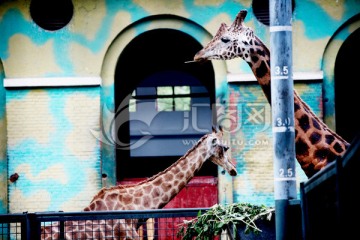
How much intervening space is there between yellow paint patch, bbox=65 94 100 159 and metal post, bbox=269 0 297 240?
997cm

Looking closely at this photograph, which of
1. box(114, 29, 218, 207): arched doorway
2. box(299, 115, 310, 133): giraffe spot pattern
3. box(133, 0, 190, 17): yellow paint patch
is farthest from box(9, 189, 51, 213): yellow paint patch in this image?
box(299, 115, 310, 133): giraffe spot pattern

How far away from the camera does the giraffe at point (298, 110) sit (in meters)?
10.6

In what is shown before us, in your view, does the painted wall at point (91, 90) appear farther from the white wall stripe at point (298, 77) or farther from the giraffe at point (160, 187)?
the giraffe at point (160, 187)

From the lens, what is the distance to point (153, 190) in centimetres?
1335

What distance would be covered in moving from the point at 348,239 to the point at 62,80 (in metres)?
12.5

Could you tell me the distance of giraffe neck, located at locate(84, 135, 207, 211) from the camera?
1291cm

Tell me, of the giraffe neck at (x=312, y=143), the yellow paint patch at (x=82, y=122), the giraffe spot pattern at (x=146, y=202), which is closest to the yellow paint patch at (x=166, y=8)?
the yellow paint patch at (x=82, y=122)

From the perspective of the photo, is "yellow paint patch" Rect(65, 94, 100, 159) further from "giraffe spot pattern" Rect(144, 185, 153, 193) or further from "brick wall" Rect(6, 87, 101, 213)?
"giraffe spot pattern" Rect(144, 185, 153, 193)

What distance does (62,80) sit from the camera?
54.7 ft

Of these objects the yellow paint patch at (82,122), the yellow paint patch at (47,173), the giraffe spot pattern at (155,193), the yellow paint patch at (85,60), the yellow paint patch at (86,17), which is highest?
the yellow paint patch at (86,17)

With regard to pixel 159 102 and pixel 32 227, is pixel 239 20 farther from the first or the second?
pixel 159 102

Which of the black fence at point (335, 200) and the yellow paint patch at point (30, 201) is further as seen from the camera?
the yellow paint patch at point (30, 201)

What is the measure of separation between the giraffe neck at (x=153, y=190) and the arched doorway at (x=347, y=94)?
226 inches

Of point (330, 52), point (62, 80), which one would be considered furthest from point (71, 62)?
point (330, 52)
